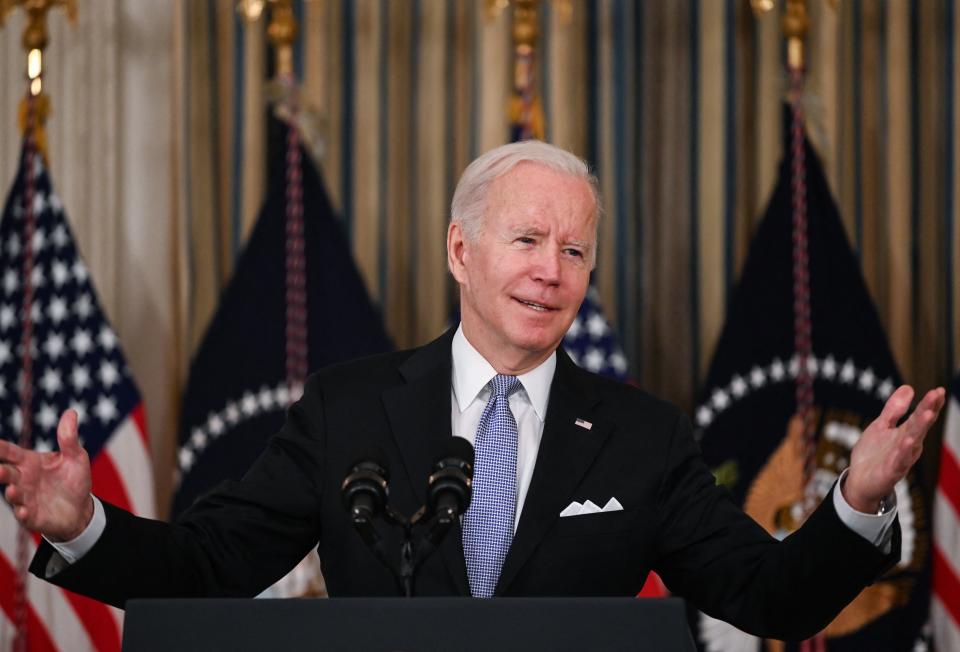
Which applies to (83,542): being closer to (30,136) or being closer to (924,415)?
(924,415)

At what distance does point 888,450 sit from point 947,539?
3.05 m

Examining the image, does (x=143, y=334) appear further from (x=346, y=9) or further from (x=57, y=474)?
(x=57, y=474)

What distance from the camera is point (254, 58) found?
545 centimetres

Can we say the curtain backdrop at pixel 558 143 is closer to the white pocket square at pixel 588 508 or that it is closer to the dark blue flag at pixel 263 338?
the dark blue flag at pixel 263 338

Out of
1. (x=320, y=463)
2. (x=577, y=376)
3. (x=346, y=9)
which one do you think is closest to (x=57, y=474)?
(x=320, y=463)

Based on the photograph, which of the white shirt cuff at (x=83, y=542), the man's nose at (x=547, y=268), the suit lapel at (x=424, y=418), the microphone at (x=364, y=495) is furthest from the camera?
the man's nose at (x=547, y=268)

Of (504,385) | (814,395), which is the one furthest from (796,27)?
(504,385)

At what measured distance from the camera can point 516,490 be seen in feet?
7.24

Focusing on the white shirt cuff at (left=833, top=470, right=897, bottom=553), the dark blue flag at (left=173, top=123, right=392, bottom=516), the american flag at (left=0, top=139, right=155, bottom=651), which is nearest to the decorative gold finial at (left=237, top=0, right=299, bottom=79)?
the dark blue flag at (left=173, top=123, right=392, bottom=516)

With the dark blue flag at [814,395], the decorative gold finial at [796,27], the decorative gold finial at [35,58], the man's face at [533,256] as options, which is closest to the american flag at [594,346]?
the dark blue flag at [814,395]

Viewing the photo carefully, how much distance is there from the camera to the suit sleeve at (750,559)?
197 centimetres

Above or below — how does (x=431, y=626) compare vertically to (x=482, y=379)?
below

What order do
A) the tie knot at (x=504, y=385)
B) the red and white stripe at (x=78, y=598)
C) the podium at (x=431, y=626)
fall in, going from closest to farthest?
the podium at (x=431, y=626) → the tie knot at (x=504, y=385) → the red and white stripe at (x=78, y=598)

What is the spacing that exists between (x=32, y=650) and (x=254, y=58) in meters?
2.47
